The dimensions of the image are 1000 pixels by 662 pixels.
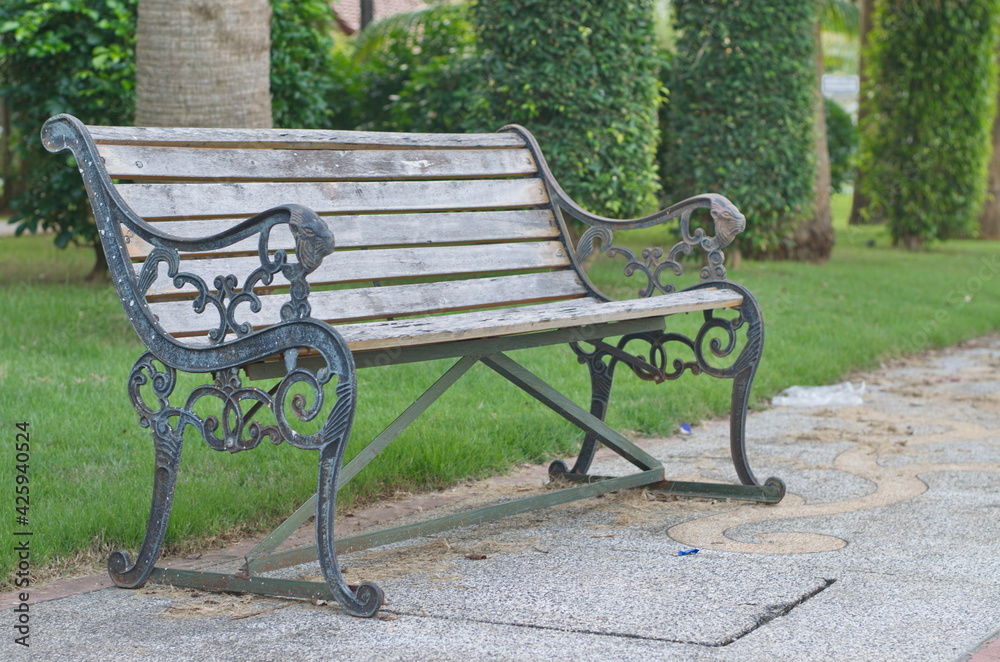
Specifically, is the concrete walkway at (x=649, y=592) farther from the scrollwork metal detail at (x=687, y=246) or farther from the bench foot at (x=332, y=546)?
the scrollwork metal detail at (x=687, y=246)

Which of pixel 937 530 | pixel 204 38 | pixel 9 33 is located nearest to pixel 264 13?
pixel 204 38

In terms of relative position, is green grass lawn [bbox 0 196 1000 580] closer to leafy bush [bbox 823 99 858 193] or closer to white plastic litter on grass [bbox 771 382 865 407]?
white plastic litter on grass [bbox 771 382 865 407]

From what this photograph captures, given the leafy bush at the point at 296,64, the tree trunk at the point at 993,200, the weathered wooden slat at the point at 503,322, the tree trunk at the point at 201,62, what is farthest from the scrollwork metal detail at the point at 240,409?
the tree trunk at the point at 993,200

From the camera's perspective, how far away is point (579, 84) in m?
8.85

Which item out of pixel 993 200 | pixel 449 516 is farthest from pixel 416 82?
pixel 993 200

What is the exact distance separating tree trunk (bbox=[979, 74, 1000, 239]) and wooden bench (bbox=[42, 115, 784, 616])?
13813mm

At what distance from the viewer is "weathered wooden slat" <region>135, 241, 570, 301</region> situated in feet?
10.6

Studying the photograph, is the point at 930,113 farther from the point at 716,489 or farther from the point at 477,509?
the point at 477,509

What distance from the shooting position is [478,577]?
3127 millimetres

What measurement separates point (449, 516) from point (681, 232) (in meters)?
1.42

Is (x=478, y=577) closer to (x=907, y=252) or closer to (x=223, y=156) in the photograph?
(x=223, y=156)

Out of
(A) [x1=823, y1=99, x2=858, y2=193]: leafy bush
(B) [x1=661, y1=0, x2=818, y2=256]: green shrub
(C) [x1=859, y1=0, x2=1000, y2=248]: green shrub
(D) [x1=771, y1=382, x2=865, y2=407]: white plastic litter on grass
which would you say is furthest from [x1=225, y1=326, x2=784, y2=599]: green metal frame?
(A) [x1=823, y1=99, x2=858, y2=193]: leafy bush

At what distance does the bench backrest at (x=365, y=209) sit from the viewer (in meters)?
3.23

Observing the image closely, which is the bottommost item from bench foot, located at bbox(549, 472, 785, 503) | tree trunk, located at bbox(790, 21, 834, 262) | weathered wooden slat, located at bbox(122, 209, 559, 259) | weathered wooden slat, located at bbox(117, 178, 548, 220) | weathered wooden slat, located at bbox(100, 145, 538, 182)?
bench foot, located at bbox(549, 472, 785, 503)
